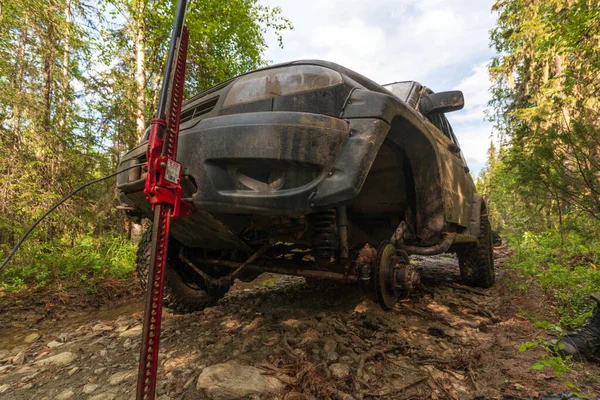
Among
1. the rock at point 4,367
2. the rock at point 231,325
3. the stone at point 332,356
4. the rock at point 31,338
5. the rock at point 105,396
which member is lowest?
the rock at point 31,338

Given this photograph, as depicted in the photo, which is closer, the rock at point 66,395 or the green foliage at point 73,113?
the rock at point 66,395

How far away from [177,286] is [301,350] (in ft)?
3.69

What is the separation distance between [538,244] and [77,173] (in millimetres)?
10040

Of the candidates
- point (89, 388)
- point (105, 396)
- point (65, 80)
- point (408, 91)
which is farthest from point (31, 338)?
point (65, 80)

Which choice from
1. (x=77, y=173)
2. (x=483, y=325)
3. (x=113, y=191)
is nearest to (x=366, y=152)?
(x=483, y=325)

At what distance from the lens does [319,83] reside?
151 centimetres

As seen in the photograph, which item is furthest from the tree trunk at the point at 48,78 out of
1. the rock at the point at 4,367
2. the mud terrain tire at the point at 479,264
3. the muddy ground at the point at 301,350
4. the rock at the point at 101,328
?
the mud terrain tire at the point at 479,264

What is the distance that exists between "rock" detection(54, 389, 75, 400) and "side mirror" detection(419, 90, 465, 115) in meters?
2.81

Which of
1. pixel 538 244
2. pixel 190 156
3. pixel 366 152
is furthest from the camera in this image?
pixel 538 244

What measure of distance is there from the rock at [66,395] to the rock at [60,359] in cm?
41

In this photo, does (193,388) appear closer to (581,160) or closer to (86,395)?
(86,395)

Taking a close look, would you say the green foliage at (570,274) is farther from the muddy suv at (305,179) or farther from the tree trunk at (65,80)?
the tree trunk at (65,80)

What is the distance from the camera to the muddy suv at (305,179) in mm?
1316

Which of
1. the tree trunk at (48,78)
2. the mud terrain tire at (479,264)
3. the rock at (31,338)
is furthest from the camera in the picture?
the tree trunk at (48,78)
